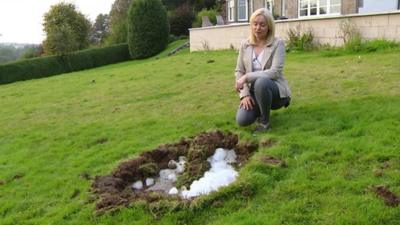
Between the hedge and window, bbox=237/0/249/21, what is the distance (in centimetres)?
783

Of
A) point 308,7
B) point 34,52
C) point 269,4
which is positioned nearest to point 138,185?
point 308,7

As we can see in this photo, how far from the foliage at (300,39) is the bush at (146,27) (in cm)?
1470

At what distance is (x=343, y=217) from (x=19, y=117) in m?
6.75

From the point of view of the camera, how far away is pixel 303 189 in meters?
3.54

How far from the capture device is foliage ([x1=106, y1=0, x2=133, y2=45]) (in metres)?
35.0

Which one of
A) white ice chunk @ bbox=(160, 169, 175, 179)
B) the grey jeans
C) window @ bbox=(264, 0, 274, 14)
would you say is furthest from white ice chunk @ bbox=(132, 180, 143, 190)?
window @ bbox=(264, 0, 274, 14)

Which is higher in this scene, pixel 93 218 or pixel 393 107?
pixel 393 107

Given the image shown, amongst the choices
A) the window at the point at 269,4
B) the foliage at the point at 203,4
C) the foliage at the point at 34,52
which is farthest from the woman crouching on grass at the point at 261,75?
the foliage at the point at 34,52

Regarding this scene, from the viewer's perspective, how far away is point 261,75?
4.95m

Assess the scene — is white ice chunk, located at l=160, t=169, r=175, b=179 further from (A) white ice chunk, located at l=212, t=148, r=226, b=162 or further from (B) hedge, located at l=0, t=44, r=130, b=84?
(B) hedge, located at l=0, t=44, r=130, b=84

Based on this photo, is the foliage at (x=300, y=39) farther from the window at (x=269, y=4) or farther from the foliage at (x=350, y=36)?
the window at (x=269, y=4)

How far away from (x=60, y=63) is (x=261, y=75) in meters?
23.2

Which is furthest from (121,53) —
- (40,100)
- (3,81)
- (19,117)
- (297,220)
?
(297,220)

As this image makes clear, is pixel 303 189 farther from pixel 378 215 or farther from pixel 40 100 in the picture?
pixel 40 100
